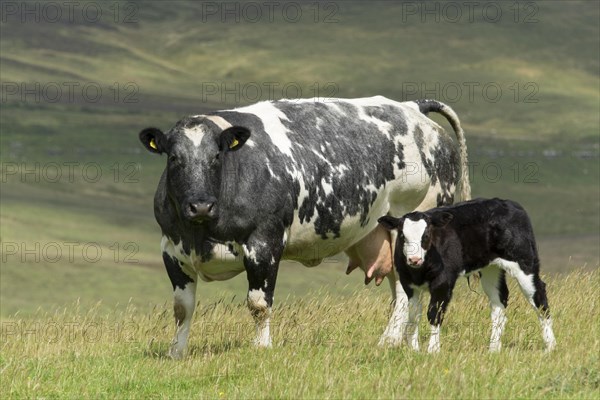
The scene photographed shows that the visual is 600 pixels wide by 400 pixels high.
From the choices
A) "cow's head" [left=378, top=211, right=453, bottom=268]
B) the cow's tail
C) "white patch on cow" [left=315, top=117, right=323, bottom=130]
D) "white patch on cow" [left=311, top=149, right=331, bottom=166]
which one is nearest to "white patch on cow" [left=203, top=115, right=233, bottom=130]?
"white patch on cow" [left=311, top=149, right=331, bottom=166]

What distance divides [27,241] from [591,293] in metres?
62.2

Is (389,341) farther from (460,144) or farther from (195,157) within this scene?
(460,144)

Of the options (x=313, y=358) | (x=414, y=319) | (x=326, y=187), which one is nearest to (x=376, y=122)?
(x=326, y=187)

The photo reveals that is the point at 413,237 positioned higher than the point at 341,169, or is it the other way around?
the point at 413,237

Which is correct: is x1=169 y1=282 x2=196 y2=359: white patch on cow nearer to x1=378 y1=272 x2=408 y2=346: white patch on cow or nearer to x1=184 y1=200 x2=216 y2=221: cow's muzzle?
x1=184 y1=200 x2=216 y2=221: cow's muzzle

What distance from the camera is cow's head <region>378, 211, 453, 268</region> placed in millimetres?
12219

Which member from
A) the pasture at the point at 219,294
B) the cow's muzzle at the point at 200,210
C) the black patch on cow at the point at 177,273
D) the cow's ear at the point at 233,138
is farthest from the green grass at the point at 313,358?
the cow's ear at the point at 233,138

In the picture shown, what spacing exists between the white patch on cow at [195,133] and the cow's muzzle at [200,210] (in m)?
0.71

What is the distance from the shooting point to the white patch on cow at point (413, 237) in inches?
482

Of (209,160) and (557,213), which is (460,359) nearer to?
(209,160)

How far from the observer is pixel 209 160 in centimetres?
1291

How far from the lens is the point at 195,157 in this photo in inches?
507

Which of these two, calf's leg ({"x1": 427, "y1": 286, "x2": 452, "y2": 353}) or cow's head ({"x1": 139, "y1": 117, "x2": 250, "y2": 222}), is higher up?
cow's head ({"x1": 139, "y1": 117, "x2": 250, "y2": 222})

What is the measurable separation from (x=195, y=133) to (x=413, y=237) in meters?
2.43
